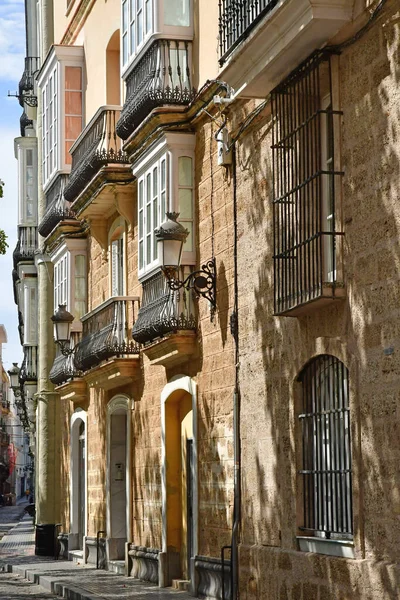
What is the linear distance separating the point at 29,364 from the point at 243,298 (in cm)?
2105

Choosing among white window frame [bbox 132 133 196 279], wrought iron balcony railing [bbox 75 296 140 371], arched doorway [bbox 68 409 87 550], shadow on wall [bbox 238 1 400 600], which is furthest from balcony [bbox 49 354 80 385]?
shadow on wall [bbox 238 1 400 600]

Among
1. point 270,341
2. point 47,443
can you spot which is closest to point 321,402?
point 270,341

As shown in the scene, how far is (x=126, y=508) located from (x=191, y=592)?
466 centimetres

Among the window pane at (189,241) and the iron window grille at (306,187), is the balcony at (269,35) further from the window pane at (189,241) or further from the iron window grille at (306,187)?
Answer: the window pane at (189,241)

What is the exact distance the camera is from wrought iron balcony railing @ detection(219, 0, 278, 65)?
1294cm

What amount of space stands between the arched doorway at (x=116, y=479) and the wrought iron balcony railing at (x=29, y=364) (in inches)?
496

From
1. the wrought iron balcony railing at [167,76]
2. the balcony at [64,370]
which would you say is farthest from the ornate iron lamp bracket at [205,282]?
Answer: the balcony at [64,370]

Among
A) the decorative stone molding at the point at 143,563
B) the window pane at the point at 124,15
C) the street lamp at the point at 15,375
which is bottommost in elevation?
the decorative stone molding at the point at 143,563

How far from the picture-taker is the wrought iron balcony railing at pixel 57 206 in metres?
24.6

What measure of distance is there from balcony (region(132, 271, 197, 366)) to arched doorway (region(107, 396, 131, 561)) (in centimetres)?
390

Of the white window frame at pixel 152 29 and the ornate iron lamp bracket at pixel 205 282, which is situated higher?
the white window frame at pixel 152 29

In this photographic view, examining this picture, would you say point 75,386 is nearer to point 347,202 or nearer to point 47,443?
A: point 47,443

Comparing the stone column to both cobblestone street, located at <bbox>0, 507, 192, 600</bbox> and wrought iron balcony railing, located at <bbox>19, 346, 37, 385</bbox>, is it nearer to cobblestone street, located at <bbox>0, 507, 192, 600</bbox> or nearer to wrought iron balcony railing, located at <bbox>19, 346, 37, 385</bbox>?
cobblestone street, located at <bbox>0, 507, 192, 600</bbox>

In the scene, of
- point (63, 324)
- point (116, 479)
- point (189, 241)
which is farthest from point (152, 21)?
point (116, 479)
